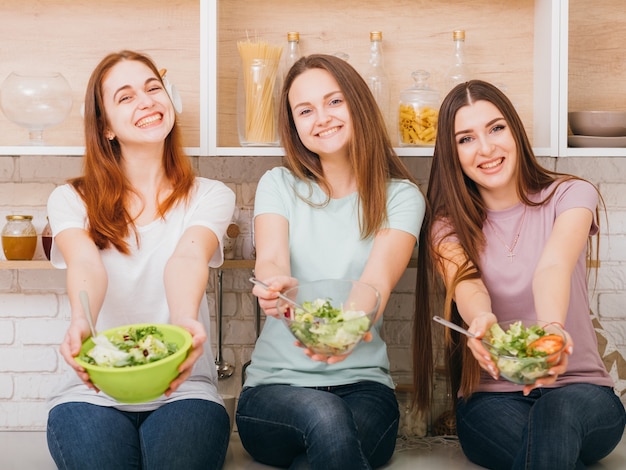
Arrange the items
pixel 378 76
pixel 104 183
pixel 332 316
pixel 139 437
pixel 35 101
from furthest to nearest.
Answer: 1. pixel 378 76
2. pixel 35 101
3. pixel 104 183
4. pixel 139 437
5. pixel 332 316

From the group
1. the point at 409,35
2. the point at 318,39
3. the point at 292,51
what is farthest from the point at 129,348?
the point at 409,35

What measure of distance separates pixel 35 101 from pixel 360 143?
789 millimetres

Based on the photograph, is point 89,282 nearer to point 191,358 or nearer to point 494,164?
point 191,358

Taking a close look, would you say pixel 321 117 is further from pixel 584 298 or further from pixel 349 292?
pixel 584 298

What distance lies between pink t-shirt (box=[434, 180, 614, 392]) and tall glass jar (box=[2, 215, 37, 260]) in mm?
1021

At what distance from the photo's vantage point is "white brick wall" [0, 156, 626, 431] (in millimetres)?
2205

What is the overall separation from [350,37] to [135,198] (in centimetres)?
76

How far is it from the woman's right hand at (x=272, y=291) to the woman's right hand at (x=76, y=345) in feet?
1.09

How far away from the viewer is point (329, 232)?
1.90 meters

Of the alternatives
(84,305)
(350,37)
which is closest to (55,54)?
(350,37)

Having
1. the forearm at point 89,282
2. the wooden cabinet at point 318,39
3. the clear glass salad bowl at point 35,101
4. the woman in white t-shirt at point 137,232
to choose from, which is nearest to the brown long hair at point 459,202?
the wooden cabinet at point 318,39

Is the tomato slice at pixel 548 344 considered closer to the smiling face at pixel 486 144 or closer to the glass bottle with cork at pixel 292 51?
the smiling face at pixel 486 144

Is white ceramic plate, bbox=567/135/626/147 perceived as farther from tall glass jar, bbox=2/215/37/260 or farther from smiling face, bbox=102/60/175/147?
tall glass jar, bbox=2/215/37/260

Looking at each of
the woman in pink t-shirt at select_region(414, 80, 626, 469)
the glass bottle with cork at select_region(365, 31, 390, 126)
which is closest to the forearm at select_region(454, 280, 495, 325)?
the woman in pink t-shirt at select_region(414, 80, 626, 469)
